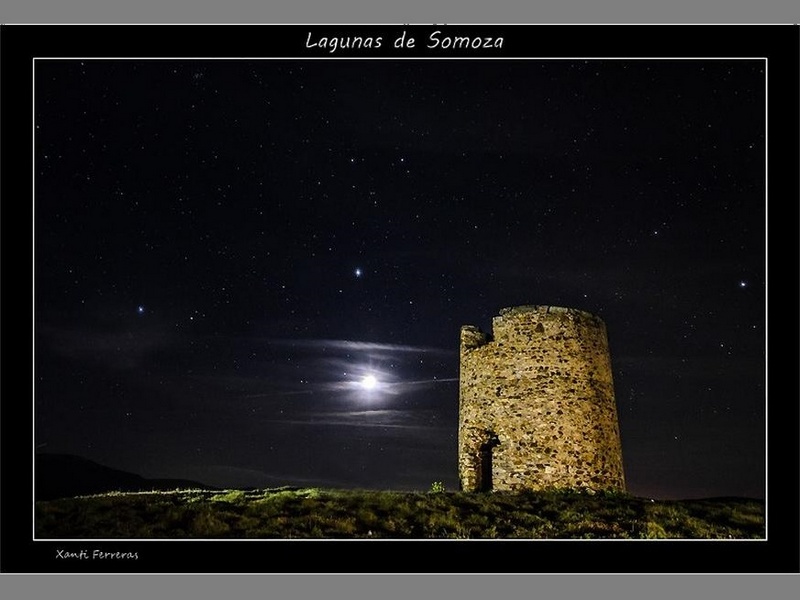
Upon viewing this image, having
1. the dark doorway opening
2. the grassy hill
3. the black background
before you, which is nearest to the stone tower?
the dark doorway opening

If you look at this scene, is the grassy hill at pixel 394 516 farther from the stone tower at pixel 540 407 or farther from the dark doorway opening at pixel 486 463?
the dark doorway opening at pixel 486 463

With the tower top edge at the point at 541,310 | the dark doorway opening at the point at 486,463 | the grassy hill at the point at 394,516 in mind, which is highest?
the tower top edge at the point at 541,310

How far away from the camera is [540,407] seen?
2062 centimetres

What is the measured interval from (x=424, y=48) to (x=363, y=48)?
1.11m

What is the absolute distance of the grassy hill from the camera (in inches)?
639

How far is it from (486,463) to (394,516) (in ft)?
15.7

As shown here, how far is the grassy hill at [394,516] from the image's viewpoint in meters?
16.2

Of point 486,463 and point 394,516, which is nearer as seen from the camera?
point 394,516

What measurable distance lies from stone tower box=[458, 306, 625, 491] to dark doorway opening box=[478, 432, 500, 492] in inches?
0.9

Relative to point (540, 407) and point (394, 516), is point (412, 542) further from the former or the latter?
point (540, 407)

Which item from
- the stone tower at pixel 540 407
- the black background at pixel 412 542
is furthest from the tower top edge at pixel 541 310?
the black background at pixel 412 542

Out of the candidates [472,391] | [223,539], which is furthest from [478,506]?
[223,539]

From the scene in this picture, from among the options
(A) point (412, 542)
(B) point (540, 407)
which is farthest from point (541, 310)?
(A) point (412, 542)

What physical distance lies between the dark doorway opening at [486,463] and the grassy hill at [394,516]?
69.2 inches
